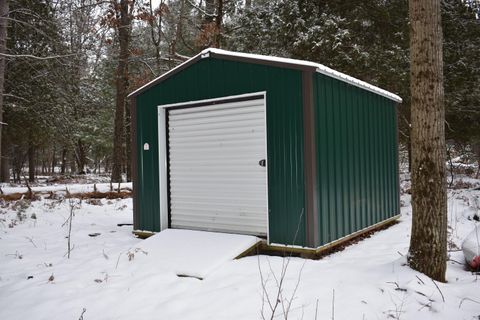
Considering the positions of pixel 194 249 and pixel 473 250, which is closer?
pixel 473 250

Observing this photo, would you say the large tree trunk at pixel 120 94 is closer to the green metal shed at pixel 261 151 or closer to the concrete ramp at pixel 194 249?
the green metal shed at pixel 261 151

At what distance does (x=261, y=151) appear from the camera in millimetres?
5512

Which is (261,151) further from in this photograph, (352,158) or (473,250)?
(473,250)

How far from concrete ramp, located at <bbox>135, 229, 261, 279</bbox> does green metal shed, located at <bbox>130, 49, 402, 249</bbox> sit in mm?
365

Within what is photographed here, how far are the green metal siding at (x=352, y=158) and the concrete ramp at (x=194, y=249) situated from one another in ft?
3.80

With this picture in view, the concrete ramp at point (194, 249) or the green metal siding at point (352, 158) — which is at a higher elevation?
the green metal siding at point (352, 158)

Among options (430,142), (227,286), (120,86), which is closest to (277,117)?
(430,142)

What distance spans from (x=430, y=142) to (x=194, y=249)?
3066 mm

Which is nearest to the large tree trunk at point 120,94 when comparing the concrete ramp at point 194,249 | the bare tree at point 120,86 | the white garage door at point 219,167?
the bare tree at point 120,86

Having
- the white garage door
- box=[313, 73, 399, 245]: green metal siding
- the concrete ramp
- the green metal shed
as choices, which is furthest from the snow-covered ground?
the white garage door

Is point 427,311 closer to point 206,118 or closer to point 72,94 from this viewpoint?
point 206,118

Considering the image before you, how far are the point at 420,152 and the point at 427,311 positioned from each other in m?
1.54

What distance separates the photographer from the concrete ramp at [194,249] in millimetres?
4535

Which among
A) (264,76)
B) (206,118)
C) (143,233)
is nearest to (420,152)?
(264,76)
